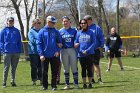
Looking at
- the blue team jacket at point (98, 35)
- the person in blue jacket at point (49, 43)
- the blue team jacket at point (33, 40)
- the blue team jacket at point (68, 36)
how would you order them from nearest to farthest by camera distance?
1. the person in blue jacket at point (49, 43)
2. the blue team jacket at point (68, 36)
3. the blue team jacket at point (98, 35)
4. the blue team jacket at point (33, 40)

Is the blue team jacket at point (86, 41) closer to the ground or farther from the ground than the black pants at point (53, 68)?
farther from the ground

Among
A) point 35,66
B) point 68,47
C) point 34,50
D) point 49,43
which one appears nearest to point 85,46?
point 68,47

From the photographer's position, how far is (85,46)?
11.5 meters

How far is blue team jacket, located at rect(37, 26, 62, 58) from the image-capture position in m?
11.1

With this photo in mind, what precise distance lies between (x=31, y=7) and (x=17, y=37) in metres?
33.4

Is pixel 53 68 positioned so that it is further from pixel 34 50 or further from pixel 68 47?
pixel 34 50

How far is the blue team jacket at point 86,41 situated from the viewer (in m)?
11.4

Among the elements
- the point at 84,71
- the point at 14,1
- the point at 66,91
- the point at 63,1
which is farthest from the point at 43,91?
the point at 63,1

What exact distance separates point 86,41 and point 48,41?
44.3 inches

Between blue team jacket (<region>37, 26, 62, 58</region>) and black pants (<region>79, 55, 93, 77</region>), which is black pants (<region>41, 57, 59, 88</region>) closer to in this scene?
blue team jacket (<region>37, 26, 62, 58</region>)

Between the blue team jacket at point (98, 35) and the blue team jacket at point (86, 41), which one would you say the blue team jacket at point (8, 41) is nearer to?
the blue team jacket at point (86, 41)

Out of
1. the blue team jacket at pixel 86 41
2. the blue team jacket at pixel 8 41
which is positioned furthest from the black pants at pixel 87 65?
the blue team jacket at pixel 8 41

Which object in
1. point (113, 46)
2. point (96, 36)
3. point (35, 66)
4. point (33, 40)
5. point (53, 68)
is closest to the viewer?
point (53, 68)

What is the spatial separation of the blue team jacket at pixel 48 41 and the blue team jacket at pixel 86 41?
2.04ft
